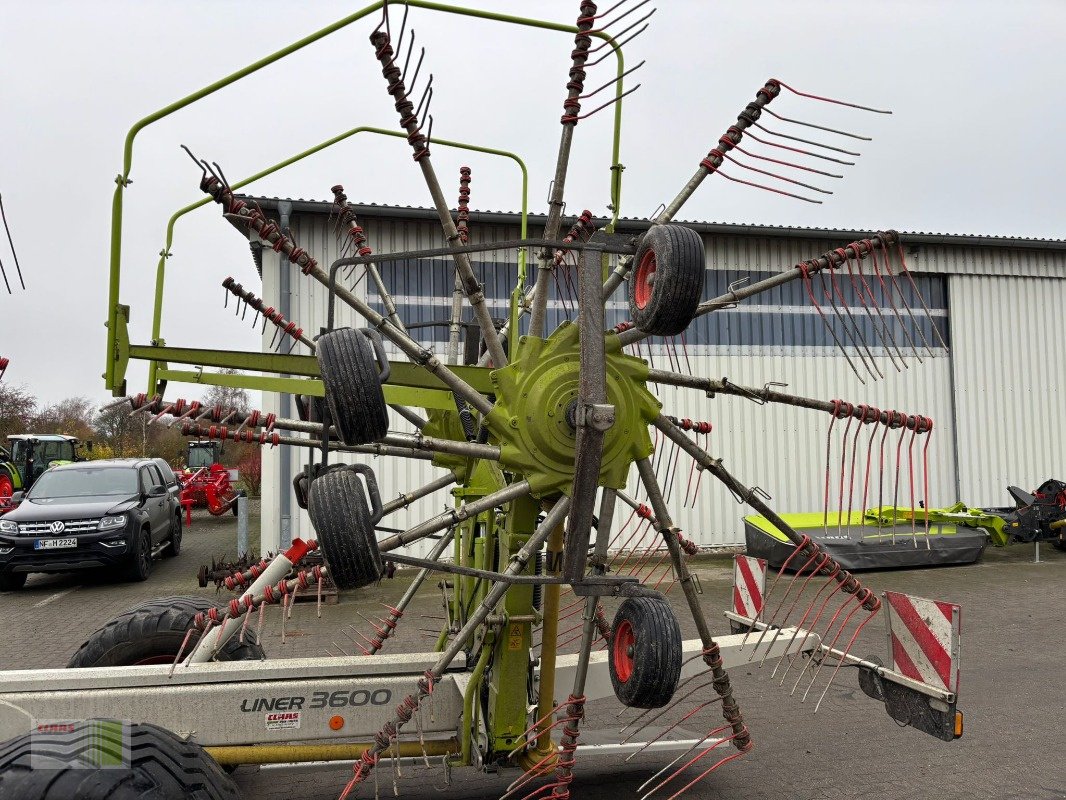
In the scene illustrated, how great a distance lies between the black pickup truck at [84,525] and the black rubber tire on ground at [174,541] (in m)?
1.25

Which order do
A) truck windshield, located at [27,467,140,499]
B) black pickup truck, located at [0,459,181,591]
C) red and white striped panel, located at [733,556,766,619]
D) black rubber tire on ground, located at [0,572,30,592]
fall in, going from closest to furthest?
red and white striped panel, located at [733,556,766,619] → black pickup truck, located at [0,459,181,591] → black rubber tire on ground, located at [0,572,30,592] → truck windshield, located at [27,467,140,499]

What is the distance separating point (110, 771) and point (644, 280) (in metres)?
2.40

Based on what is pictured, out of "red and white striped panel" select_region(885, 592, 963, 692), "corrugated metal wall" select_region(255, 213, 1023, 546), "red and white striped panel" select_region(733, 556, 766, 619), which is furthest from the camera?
"corrugated metal wall" select_region(255, 213, 1023, 546)

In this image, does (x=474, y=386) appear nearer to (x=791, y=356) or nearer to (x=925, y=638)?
(x=925, y=638)

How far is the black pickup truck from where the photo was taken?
11516 millimetres

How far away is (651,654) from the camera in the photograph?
3.22 metres

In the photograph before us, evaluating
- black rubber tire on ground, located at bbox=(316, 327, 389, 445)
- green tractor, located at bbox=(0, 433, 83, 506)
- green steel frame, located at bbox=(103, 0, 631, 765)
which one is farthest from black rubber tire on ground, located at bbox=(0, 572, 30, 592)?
black rubber tire on ground, located at bbox=(316, 327, 389, 445)

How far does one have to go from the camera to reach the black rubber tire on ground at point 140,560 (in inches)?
473

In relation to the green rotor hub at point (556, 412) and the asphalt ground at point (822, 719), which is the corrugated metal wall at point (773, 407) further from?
the green rotor hub at point (556, 412)

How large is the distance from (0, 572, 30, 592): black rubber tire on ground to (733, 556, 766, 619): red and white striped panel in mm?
10416

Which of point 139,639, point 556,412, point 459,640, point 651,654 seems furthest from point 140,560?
point 651,654

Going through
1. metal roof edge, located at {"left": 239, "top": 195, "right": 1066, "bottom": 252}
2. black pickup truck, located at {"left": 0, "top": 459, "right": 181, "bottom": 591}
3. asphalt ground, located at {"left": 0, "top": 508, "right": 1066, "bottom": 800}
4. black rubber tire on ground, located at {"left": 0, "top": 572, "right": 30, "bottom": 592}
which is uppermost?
metal roof edge, located at {"left": 239, "top": 195, "right": 1066, "bottom": 252}

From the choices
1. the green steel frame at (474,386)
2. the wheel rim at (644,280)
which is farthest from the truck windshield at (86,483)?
the wheel rim at (644,280)

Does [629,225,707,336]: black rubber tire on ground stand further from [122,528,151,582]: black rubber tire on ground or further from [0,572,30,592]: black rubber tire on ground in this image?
[0,572,30,592]: black rubber tire on ground
